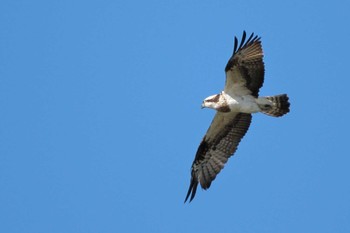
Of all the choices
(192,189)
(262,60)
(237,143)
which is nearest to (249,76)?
(262,60)

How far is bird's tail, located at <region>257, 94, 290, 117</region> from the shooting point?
42.6 ft

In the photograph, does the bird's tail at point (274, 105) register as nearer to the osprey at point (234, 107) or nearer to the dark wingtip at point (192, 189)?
the osprey at point (234, 107)

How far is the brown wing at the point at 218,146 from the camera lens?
13.9 m

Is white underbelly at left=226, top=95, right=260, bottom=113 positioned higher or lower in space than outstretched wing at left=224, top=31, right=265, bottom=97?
lower

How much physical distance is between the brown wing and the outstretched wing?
2.87ft

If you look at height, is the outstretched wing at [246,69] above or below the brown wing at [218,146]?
above

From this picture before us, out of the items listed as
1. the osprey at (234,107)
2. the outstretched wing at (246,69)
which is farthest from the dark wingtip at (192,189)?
the outstretched wing at (246,69)

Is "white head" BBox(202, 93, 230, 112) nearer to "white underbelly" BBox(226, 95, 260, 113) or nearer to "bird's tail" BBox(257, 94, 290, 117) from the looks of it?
"white underbelly" BBox(226, 95, 260, 113)

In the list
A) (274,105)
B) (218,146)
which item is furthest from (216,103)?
(218,146)

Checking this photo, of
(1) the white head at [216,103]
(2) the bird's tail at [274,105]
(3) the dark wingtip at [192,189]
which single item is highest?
(1) the white head at [216,103]

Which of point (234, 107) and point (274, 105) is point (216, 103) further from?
point (274, 105)

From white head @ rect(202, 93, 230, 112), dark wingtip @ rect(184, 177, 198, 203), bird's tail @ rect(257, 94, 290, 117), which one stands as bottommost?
dark wingtip @ rect(184, 177, 198, 203)

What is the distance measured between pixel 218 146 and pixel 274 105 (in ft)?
5.52

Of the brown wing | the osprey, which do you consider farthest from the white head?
the brown wing
